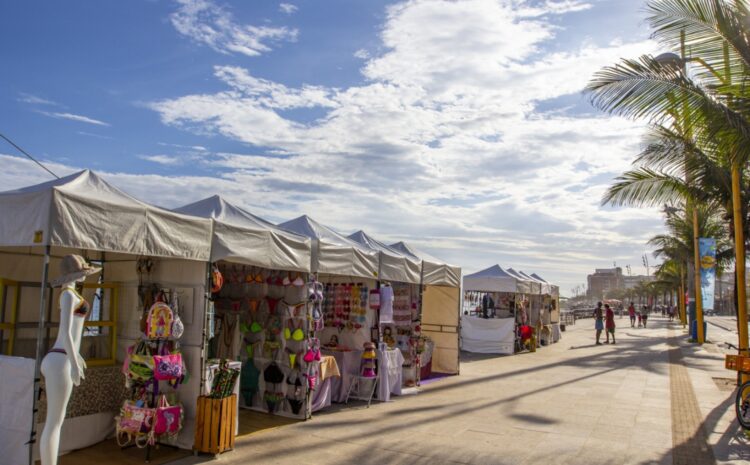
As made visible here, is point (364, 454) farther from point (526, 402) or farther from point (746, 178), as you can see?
point (746, 178)

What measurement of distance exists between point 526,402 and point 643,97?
5665 mm

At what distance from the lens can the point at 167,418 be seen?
20.7 ft

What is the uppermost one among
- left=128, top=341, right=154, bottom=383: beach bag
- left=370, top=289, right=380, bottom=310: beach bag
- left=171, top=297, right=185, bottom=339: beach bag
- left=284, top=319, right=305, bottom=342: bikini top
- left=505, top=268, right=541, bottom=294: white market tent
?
left=505, top=268, right=541, bottom=294: white market tent

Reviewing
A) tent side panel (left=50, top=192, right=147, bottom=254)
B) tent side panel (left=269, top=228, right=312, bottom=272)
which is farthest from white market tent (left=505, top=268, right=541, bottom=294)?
tent side panel (left=50, top=192, right=147, bottom=254)

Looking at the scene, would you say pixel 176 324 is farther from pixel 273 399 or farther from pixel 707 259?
pixel 707 259

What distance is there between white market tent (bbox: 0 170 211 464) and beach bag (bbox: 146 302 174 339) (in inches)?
14.4

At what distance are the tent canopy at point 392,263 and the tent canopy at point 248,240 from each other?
225 centimetres

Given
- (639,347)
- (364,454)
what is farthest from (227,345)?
(639,347)

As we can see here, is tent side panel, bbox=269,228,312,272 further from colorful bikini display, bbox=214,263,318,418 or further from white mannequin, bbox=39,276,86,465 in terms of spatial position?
white mannequin, bbox=39,276,86,465

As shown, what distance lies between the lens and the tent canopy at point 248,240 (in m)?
6.82

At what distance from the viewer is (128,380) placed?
6441 mm

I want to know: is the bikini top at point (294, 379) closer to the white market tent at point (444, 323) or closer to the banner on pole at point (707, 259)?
the white market tent at point (444, 323)

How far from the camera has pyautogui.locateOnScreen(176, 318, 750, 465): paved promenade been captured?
6.80 metres

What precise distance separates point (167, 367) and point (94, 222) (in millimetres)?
1882
